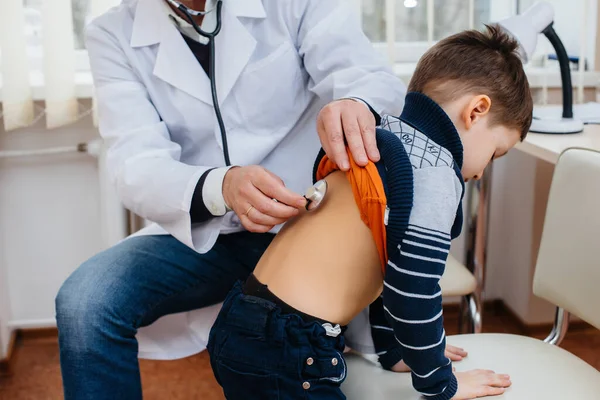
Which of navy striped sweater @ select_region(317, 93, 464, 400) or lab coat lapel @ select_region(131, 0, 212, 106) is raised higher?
lab coat lapel @ select_region(131, 0, 212, 106)

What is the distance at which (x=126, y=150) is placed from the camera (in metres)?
1.17

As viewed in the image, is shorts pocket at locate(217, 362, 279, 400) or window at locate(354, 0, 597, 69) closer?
shorts pocket at locate(217, 362, 279, 400)

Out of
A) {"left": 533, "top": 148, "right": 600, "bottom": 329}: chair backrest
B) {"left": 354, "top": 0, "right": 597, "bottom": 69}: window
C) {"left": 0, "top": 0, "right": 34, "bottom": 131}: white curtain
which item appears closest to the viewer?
{"left": 533, "top": 148, "right": 600, "bottom": 329}: chair backrest

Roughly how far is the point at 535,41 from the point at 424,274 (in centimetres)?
88

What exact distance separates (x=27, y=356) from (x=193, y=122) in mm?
1274

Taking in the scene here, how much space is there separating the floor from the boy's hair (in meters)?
1.26

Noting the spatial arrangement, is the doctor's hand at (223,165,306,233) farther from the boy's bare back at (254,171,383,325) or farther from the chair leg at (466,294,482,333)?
the chair leg at (466,294,482,333)

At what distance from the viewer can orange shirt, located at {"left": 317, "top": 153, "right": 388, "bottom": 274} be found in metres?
0.83

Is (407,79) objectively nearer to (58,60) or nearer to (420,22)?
(420,22)

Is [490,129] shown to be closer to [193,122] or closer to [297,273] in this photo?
[297,273]

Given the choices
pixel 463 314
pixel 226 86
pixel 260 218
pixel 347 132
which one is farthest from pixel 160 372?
pixel 347 132

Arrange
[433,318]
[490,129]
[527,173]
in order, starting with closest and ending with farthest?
1. [433,318]
2. [490,129]
3. [527,173]

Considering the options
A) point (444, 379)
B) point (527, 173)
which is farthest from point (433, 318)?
point (527, 173)

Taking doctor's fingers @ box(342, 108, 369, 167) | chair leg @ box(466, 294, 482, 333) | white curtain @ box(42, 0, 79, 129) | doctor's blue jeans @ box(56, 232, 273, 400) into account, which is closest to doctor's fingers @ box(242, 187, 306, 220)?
doctor's fingers @ box(342, 108, 369, 167)
